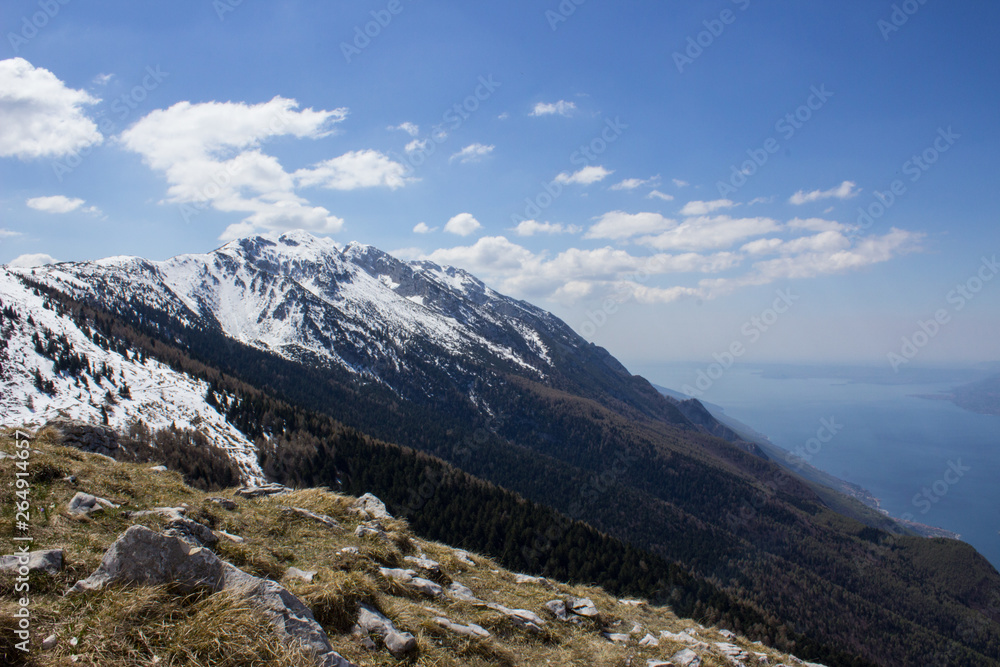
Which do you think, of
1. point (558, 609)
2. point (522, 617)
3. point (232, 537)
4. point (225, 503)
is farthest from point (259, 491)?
point (558, 609)

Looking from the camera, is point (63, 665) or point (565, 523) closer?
point (63, 665)

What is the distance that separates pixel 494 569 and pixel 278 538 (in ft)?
26.1

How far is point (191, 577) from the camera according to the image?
7.07 meters

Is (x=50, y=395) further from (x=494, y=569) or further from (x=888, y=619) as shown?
(x=888, y=619)

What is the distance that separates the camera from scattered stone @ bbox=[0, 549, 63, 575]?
270 inches

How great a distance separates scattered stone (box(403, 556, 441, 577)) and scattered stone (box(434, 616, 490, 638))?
3.55m

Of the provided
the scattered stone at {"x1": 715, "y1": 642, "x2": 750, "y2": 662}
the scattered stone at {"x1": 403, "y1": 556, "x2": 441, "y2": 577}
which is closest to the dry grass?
the scattered stone at {"x1": 403, "y1": 556, "x2": 441, "y2": 577}

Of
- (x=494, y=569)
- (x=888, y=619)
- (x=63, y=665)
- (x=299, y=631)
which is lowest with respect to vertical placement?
(x=888, y=619)

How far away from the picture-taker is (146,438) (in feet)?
278

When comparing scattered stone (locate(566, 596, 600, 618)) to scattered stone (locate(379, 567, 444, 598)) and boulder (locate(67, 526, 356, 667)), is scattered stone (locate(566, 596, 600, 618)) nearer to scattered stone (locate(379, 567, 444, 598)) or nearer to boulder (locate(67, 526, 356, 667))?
scattered stone (locate(379, 567, 444, 598))

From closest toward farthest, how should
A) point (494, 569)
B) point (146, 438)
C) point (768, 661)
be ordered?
point (768, 661) < point (494, 569) < point (146, 438)

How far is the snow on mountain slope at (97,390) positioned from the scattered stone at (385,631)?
295 feet

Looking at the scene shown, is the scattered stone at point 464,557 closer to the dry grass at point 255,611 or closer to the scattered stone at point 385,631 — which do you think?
the dry grass at point 255,611

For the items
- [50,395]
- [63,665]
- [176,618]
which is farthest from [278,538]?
[50,395]
